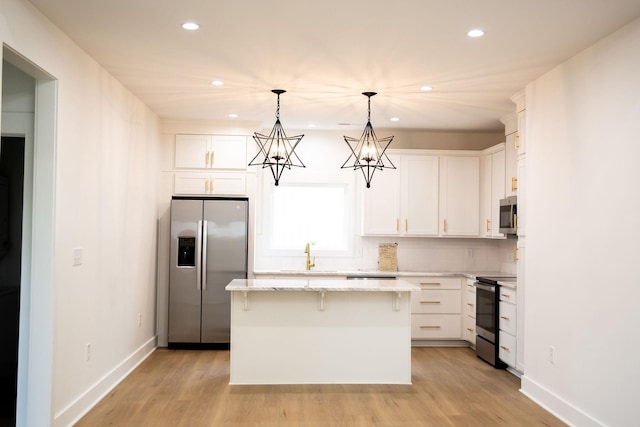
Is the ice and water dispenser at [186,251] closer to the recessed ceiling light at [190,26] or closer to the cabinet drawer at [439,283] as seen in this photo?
the cabinet drawer at [439,283]

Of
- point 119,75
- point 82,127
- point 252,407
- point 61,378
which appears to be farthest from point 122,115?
point 252,407

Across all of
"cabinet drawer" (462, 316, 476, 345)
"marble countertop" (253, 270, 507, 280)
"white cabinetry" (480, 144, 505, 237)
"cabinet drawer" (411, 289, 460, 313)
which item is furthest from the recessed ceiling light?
"cabinet drawer" (462, 316, 476, 345)

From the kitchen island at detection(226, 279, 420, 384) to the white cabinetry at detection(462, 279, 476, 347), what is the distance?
162 cm

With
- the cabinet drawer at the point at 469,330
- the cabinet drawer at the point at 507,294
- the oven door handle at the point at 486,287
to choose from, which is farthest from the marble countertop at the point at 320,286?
the cabinet drawer at the point at 469,330

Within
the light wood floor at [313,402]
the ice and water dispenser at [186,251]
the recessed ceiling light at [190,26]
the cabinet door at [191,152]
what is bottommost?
the light wood floor at [313,402]

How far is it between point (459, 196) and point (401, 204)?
2.34 feet

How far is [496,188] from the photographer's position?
19.8ft

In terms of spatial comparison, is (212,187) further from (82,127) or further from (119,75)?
(82,127)

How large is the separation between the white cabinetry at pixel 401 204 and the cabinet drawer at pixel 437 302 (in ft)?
2.41

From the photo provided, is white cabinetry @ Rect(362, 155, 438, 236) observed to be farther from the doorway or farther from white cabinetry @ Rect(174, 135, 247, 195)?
the doorway

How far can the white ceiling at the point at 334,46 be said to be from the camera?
9.98ft

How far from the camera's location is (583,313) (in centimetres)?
362

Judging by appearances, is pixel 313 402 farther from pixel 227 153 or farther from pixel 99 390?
pixel 227 153

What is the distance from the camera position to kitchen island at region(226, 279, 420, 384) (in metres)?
4.56
